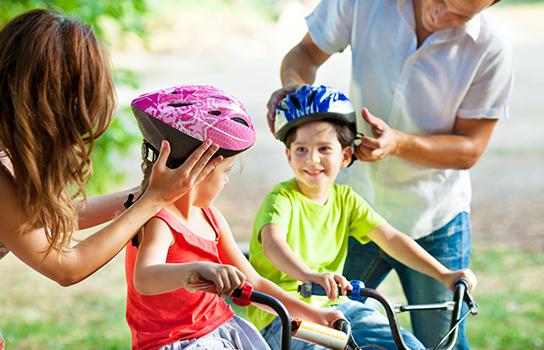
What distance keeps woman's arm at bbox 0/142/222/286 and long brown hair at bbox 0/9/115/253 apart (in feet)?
0.09

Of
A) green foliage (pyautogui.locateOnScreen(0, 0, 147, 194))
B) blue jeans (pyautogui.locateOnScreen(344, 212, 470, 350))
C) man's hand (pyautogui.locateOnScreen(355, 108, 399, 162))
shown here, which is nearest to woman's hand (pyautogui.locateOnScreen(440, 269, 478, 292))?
blue jeans (pyautogui.locateOnScreen(344, 212, 470, 350))

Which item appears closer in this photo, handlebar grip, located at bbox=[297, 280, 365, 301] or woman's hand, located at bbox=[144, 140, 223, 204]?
woman's hand, located at bbox=[144, 140, 223, 204]

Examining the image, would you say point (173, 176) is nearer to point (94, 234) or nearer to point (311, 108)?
point (94, 234)

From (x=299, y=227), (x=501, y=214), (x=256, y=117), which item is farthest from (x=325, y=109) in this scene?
(x=256, y=117)

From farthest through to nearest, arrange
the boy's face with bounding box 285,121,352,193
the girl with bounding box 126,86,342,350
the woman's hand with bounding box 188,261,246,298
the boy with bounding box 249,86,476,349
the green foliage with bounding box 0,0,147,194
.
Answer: the green foliage with bounding box 0,0,147,194
the boy's face with bounding box 285,121,352,193
the boy with bounding box 249,86,476,349
the girl with bounding box 126,86,342,350
the woman's hand with bounding box 188,261,246,298

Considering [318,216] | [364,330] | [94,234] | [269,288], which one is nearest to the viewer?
[94,234]

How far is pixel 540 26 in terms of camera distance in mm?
16719

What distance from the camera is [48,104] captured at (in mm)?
2561

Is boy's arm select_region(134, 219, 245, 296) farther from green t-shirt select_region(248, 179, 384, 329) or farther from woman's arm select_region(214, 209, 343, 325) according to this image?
green t-shirt select_region(248, 179, 384, 329)

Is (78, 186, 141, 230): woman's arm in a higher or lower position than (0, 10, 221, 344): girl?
lower

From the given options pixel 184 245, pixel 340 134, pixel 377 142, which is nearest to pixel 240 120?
pixel 184 245

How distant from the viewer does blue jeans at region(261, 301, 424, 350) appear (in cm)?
317

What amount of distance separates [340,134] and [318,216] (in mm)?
312

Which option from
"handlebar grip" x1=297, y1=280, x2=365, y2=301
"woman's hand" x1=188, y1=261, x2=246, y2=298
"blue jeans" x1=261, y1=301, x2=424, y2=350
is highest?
"woman's hand" x1=188, y1=261, x2=246, y2=298
